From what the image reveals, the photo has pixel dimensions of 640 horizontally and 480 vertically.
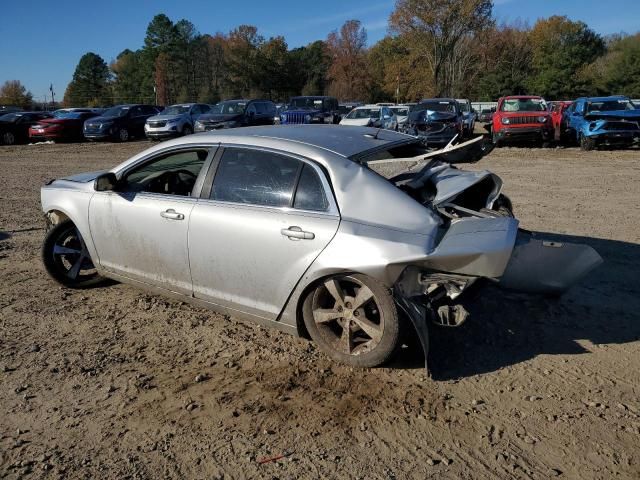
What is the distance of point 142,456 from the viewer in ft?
9.58

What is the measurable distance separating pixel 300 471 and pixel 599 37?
70.9 meters

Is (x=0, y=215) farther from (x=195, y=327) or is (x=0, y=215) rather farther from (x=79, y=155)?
(x=79, y=155)

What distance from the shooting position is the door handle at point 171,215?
4.27m

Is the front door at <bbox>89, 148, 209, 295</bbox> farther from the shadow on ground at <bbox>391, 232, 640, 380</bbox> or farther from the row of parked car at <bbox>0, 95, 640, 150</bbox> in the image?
the row of parked car at <bbox>0, 95, 640, 150</bbox>

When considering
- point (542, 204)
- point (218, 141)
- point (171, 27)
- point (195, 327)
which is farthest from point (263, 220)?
point (171, 27)

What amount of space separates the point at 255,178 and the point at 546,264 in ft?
7.59

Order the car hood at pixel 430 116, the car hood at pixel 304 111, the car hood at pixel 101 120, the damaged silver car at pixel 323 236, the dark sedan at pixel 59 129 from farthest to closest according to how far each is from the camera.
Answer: the dark sedan at pixel 59 129
the car hood at pixel 101 120
the car hood at pixel 304 111
the car hood at pixel 430 116
the damaged silver car at pixel 323 236

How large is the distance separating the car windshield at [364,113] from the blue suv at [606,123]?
7.60m

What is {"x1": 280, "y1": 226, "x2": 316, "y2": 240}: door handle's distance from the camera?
12.1 ft

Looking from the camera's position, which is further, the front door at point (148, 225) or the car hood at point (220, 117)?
the car hood at point (220, 117)

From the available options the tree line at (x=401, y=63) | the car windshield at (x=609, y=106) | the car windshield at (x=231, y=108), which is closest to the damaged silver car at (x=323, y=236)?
the car windshield at (x=609, y=106)

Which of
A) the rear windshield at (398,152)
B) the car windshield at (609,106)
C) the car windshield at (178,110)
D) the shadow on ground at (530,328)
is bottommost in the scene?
the shadow on ground at (530,328)

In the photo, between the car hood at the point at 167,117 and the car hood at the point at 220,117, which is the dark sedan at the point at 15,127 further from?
the car hood at the point at 220,117

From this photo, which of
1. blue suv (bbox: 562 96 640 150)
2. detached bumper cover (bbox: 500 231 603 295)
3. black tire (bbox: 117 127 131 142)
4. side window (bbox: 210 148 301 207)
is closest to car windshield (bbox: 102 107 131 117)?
black tire (bbox: 117 127 131 142)
